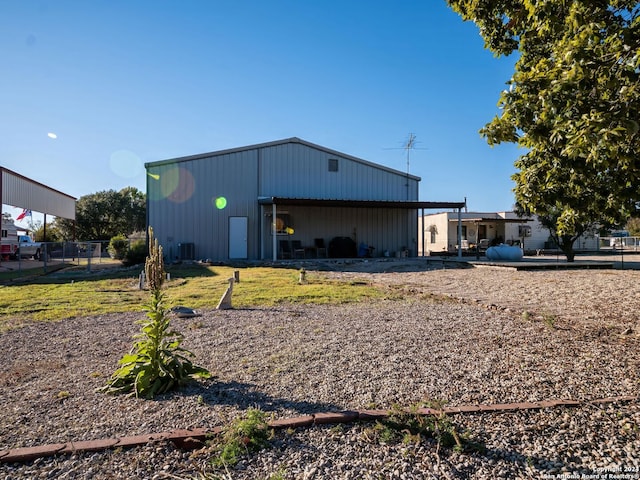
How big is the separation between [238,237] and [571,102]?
17853 millimetres

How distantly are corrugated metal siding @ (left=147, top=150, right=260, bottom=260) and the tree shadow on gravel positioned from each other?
655 inches

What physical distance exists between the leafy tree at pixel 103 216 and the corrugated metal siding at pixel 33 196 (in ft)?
44.1

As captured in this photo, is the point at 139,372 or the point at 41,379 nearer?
the point at 139,372

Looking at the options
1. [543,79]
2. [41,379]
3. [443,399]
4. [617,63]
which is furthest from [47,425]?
[617,63]

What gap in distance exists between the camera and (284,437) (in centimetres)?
275

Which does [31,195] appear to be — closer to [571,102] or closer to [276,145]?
[276,145]

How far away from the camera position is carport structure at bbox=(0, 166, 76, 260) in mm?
18422

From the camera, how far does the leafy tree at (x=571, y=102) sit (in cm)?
324

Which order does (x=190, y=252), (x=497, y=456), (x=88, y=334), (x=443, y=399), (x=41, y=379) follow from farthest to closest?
(x=190, y=252) → (x=88, y=334) → (x=41, y=379) → (x=443, y=399) → (x=497, y=456)

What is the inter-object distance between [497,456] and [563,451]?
45 cm

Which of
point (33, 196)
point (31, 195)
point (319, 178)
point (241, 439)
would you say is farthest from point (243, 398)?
point (33, 196)

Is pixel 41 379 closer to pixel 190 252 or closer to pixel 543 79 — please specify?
pixel 543 79

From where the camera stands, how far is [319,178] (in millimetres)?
21734

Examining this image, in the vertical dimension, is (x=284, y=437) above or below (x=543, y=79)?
below
